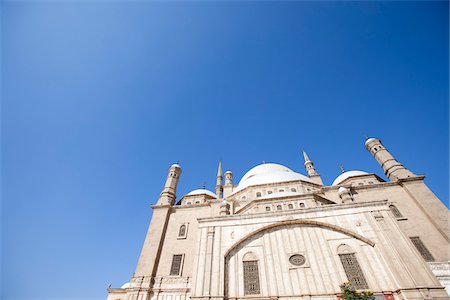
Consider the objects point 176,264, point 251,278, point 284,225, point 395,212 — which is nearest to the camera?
point 251,278

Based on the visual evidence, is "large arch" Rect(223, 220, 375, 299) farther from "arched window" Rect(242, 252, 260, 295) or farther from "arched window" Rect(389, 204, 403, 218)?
"arched window" Rect(389, 204, 403, 218)

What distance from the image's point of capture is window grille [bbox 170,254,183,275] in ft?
57.9

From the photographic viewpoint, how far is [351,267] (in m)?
12.5

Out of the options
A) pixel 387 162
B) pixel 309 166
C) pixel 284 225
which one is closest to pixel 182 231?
pixel 284 225

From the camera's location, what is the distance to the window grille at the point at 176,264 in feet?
57.9

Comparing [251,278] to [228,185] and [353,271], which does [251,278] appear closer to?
[353,271]

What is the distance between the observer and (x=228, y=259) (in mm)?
14305

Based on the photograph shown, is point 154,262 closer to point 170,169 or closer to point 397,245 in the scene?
point 170,169

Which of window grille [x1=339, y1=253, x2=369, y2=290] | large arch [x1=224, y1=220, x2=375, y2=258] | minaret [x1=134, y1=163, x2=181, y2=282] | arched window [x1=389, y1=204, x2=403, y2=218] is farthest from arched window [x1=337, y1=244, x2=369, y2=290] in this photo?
minaret [x1=134, y1=163, x2=181, y2=282]

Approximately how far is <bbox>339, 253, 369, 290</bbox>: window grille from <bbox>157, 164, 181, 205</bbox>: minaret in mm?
16858

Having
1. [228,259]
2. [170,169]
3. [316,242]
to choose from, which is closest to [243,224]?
[228,259]

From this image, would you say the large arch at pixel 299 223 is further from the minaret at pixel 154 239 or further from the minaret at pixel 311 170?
the minaret at pixel 311 170

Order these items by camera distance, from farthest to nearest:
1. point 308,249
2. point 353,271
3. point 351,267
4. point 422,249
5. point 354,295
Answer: point 422,249 < point 308,249 < point 351,267 < point 353,271 < point 354,295

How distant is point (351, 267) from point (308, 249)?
248 centimetres
